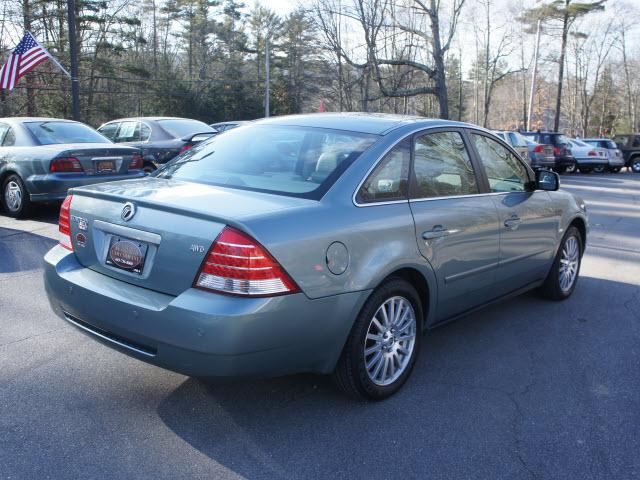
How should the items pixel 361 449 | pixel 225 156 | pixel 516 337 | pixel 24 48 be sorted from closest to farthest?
1. pixel 361 449
2. pixel 225 156
3. pixel 516 337
4. pixel 24 48

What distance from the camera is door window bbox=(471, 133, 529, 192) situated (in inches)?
177

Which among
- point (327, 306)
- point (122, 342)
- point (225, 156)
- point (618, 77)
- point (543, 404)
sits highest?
point (618, 77)

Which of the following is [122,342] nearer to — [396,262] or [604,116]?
[396,262]

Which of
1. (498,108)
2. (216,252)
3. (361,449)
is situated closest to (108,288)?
(216,252)

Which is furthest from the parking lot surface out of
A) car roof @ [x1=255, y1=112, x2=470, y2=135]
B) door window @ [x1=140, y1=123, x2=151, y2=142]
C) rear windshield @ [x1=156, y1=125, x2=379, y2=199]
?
door window @ [x1=140, y1=123, x2=151, y2=142]

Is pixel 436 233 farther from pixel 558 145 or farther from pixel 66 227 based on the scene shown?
pixel 558 145

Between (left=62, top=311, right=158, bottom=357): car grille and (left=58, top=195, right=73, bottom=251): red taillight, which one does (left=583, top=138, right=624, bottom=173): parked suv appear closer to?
(left=58, top=195, right=73, bottom=251): red taillight

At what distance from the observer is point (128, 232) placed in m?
3.08

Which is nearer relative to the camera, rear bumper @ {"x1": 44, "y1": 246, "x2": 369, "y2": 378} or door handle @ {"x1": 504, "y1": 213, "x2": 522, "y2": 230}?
rear bumper @ {"x1": 44, "y1": 246, "x2": 369, "y2": 378}

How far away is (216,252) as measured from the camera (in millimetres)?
2775

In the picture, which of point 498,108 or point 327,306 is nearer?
point 327,306

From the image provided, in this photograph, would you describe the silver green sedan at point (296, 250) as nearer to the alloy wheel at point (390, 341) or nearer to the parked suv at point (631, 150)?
the alloy wheel at point (390, 341)

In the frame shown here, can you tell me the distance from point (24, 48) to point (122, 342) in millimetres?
15430

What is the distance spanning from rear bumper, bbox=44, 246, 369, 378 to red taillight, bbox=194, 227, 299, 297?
0.05 m
